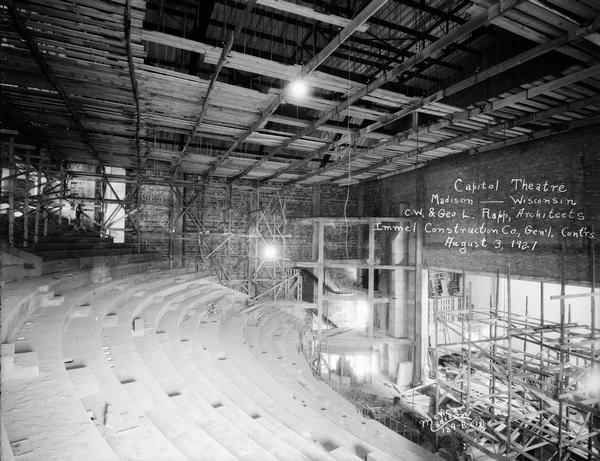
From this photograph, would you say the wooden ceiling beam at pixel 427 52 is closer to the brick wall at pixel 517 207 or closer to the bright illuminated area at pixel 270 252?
the brick wall at pixel 517 207

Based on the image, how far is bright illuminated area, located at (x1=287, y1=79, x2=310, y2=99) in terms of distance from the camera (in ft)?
18.4

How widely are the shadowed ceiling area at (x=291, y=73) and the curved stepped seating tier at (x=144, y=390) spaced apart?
354cm

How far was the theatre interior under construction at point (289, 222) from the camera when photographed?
12.5 feet

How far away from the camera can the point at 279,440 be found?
3613 millimetres

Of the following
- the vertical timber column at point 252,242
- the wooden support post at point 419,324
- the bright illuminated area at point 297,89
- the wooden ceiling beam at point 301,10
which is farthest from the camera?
the vertical timber column at point 252,242

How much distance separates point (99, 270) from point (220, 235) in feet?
23.3

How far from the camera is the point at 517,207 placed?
31.4ft

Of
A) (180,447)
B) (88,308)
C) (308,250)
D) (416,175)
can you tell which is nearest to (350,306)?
(308,250)

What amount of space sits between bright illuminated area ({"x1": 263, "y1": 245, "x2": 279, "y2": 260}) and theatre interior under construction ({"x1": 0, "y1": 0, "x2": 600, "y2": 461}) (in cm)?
9

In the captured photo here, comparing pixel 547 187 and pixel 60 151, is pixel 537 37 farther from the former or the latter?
pixel 60 151

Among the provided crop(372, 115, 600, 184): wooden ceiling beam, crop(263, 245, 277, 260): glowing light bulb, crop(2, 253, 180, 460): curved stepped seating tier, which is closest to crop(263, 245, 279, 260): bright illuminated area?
crop(263, 245, 277, 260): glowing light bulb

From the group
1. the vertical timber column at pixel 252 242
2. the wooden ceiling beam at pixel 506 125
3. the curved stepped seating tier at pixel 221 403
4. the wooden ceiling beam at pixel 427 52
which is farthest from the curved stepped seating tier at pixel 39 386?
the vertical timber column at pixel 252 242

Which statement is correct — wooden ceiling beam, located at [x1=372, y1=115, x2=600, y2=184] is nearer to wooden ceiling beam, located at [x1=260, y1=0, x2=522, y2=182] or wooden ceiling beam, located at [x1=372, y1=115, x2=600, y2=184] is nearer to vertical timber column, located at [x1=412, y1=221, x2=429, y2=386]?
vertical timber column, located at [x1=412, y1=221, x2=429, y2=386]

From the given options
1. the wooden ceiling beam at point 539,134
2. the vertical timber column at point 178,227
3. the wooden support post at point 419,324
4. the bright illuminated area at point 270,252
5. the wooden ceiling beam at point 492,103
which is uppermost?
the wooden ceiling beam at point 539,134
